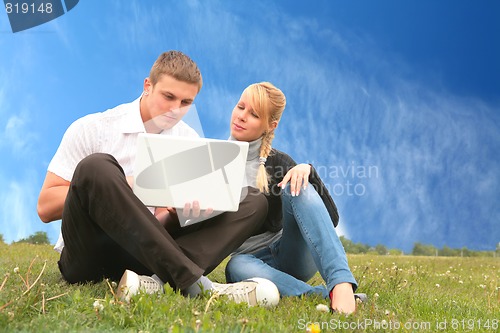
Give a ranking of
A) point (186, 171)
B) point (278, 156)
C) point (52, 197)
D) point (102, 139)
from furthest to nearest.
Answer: point (278, 156), point (102, 139), point (52, 197), point (186, 171)

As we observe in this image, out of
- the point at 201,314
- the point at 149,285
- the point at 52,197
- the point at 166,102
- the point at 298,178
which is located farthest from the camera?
the point at 166,102

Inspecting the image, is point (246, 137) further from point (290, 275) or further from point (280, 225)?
point (290, 275)

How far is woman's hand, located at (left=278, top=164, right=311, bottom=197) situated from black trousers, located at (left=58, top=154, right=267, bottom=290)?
0.24 meters

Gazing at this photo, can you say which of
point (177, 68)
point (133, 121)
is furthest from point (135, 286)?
point (177, 68)

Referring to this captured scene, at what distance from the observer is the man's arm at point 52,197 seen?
4.10 metres

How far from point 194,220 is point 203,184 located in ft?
1.09

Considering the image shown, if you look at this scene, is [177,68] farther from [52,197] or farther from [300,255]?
[300,255]

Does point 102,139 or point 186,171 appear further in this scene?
point 102,139

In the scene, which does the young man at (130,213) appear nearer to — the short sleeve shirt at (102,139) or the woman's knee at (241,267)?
the short sleeve shirt at (102,139)

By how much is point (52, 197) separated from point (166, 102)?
1225 mm

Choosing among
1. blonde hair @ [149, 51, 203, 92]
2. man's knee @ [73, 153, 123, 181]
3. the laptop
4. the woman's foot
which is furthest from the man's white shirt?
the woman's foot

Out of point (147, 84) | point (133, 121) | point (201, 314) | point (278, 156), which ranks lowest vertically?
point (201, 314)

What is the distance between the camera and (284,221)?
4602 mm

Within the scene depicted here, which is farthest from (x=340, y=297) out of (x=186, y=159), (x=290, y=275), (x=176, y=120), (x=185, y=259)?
(x=176, y=120)
